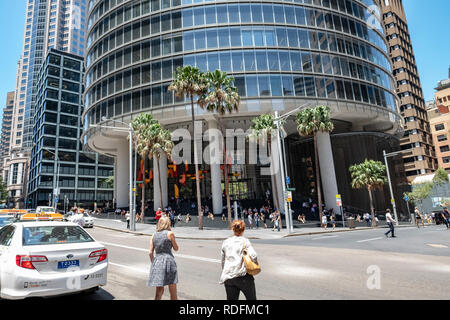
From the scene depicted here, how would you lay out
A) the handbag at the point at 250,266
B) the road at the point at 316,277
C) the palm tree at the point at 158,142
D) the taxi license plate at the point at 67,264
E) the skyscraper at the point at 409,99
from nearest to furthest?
the handbag at the point at 250,266 → the taxi license plate at the point at 67,264 → the road at the point at 316,277 → the palm tree at the point at 158,142 → the skyscraper at the point at 409,99

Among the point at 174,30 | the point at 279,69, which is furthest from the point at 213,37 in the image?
the point at 279,69

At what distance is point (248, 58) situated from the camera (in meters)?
33.9

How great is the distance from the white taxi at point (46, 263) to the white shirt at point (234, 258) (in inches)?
103

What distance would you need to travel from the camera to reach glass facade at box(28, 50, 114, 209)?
76.9m

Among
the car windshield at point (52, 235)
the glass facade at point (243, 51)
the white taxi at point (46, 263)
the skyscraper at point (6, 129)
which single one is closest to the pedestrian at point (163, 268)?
the white taxi at point (46, 263)

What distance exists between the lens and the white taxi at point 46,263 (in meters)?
4.18

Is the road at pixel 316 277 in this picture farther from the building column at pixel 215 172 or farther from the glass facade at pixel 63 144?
the glass facade at pixel 63 144

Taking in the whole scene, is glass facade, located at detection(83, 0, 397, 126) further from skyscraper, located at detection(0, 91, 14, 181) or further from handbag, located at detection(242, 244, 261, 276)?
skyscraper, located at detection(0, 91, 14, 181)

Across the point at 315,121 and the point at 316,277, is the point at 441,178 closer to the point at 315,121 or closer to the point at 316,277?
the point at 315,121

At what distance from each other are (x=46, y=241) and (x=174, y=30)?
3623 centimetres

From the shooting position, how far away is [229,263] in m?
3.69

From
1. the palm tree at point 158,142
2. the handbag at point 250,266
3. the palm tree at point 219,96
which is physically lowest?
the handbag at point 250,266

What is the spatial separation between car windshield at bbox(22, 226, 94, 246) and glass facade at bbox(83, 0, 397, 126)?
29.5 m
